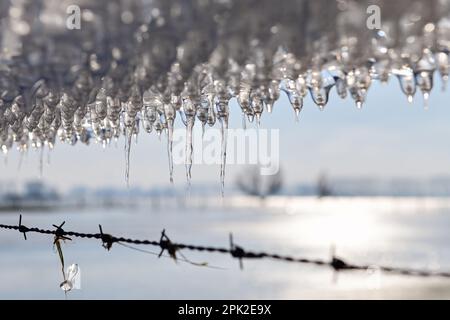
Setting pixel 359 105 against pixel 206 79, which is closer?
pixel 359 105

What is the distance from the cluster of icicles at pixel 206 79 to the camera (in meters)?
2.12

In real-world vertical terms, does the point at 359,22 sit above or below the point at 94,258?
above

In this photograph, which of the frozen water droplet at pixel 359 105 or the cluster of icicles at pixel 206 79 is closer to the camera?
the cluster of icicles at pixel 206 79

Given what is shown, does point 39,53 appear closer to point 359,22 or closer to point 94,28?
point 94,28

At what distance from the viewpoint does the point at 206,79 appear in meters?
2.50

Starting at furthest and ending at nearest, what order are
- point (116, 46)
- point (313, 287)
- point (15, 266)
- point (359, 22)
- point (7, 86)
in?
point (15, 266) → point (313, 287) → point (7, 86) → point (116, 46) → point (359, 22)

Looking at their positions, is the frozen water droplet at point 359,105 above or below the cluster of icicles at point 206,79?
below

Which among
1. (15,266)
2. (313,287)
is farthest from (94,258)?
(313,287)

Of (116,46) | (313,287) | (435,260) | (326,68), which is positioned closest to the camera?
(116,46)

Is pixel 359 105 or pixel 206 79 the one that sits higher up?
pixel 206 79

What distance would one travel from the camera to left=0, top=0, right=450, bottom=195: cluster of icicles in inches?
83.4
